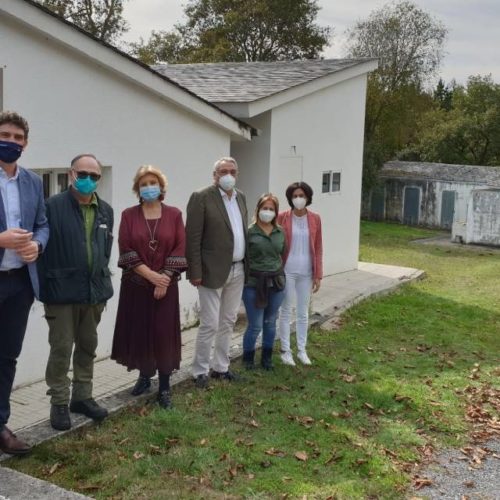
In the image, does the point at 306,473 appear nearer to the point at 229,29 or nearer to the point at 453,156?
the point at 229,29

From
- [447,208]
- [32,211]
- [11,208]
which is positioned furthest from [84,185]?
[447,208]

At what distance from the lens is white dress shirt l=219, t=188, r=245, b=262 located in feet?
19.5

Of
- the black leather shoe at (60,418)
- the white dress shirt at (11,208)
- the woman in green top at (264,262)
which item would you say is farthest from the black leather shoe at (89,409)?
the woman in green top at (264,262)

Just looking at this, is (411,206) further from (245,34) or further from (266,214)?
(266,214)

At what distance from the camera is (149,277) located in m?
5.06

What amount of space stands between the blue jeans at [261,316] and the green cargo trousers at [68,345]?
6.67 feet

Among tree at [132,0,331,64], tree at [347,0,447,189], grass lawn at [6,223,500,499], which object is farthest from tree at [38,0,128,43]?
grass lawn at [6,223,500,499]

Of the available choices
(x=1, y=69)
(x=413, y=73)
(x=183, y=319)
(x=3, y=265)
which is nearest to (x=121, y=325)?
(x=3, y=265)

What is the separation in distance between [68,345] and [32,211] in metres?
1.07

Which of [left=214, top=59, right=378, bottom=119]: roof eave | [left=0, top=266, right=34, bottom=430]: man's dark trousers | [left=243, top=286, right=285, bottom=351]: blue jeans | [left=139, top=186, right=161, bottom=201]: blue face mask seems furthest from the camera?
[left=214, top=59, right=378, bottom=119]: roof eave

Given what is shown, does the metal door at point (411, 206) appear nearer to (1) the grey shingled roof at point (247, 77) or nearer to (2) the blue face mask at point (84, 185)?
(1) the grey shingled roof at point (247, 77)

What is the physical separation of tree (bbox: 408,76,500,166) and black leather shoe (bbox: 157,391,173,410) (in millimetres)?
36947

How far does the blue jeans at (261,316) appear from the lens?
6500 millimetres

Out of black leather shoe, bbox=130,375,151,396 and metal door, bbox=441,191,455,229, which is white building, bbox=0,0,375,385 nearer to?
black leather shoe, bbox=130,375,151,396
